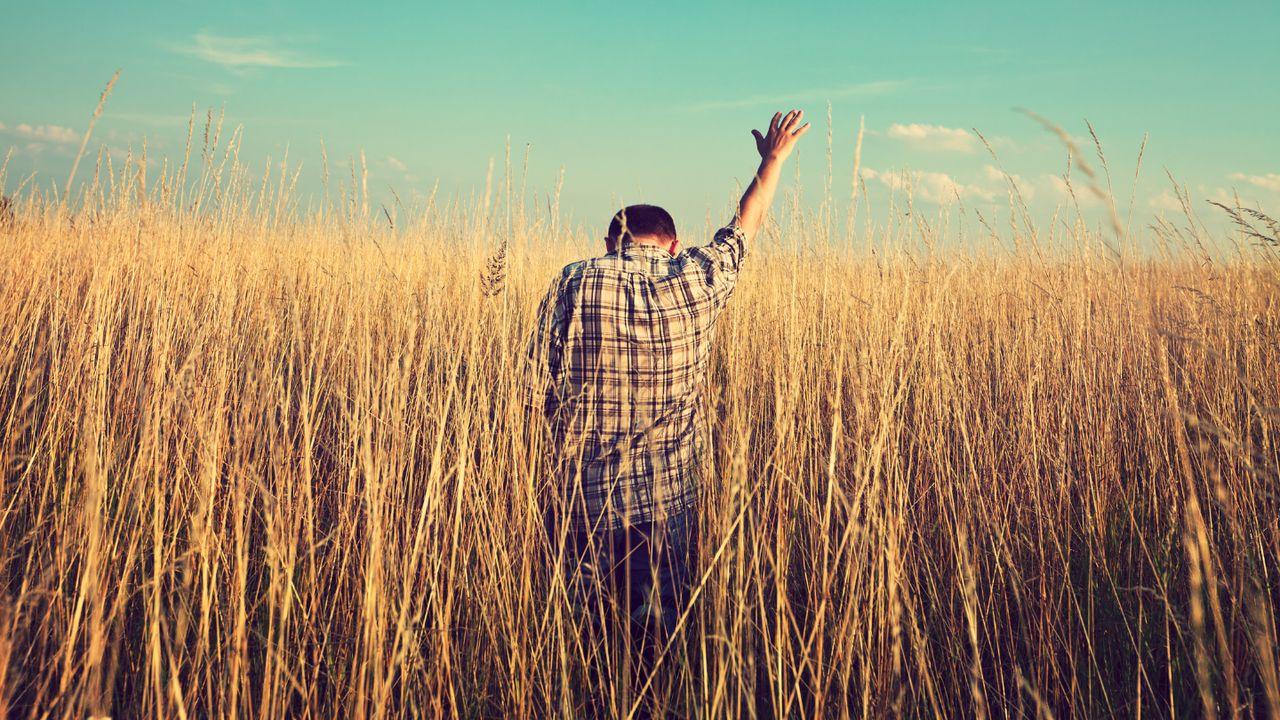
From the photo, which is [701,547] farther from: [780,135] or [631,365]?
[780,135]

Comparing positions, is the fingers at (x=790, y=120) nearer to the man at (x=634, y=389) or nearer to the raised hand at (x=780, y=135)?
the raised hand at (x=780, y=135)

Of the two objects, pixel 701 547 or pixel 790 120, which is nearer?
pixel 701 547

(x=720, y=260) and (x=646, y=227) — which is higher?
(x=646, y=227)

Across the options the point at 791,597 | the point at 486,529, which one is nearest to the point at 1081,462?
the point at 791,597

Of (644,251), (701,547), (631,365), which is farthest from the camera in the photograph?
(644,251)

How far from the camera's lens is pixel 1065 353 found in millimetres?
2615

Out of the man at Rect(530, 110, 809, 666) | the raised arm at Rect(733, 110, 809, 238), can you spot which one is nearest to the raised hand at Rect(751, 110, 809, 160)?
the raised arm at Rect(733, 110, 809, 238)

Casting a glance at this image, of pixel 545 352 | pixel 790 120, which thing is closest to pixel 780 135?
pixel 790 120

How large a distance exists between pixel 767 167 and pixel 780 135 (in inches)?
5.9

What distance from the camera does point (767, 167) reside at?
2.04 metres

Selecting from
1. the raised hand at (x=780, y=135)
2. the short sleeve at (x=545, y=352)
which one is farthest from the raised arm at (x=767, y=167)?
the short sleeve at (x=545, y=352)

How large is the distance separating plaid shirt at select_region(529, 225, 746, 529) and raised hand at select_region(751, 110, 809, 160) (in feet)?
1.70

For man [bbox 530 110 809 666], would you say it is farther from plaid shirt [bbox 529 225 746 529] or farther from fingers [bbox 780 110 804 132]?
fingers [bbox 780 110 804 132]

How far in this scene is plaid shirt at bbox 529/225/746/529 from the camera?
168 cm
